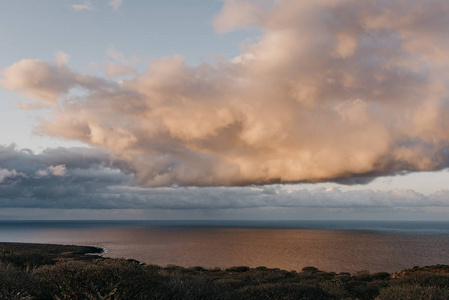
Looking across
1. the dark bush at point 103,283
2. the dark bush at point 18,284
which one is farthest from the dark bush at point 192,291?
the dark bush at point 18,284

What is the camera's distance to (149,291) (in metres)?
10.3

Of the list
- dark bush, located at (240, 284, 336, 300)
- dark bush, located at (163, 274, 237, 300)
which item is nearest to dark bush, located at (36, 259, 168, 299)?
dark bush, located at (163, 274, 237, 300)

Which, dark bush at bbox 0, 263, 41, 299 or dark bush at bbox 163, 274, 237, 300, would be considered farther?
dark bush at bbox 163, 274, 237, 300

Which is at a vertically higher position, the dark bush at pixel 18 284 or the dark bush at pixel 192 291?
the dark bush at pixel 18 284

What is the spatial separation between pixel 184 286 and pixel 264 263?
67.2 metres

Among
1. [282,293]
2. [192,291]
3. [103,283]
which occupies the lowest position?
[282,293]

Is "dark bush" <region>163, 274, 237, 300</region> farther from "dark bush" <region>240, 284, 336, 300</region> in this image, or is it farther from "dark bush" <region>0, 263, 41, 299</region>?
"dark bush" <region>0, 263, 41, 299</region>

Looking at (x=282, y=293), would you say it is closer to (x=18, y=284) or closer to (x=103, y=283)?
(x=103, y=283)

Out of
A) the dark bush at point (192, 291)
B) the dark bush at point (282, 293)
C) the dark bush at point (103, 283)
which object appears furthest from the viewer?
the dark bush at point (282, 293)

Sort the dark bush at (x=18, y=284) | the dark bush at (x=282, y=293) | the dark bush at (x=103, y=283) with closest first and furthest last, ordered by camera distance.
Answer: the dark bush at (x=103, y=283), the dark bush at (x=18, y=284), the dark bush at (x=282, y=293)

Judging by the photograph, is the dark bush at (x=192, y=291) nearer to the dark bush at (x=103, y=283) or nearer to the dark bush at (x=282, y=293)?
the dark bush at (x=103, y=283)

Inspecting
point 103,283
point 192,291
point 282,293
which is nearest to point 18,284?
point 103,283

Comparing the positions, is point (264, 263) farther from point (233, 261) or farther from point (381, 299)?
point (381, 299)

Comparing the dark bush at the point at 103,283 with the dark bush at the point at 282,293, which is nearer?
the dark bush at the point at 103,283
